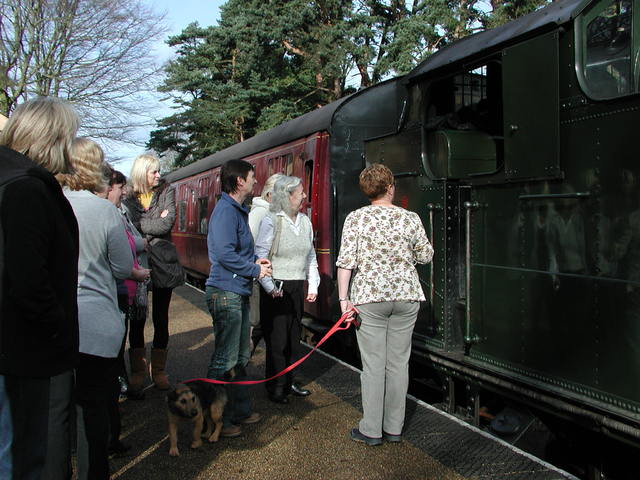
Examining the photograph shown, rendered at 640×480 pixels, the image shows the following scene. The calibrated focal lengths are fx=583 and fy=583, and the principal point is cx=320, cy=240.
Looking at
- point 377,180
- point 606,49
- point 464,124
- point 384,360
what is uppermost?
point 606,49

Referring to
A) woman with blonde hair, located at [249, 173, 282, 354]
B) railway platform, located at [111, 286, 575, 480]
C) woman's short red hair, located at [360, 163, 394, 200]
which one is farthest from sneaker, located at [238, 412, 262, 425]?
woman's short red hair, located at [360, 163, 394, 200]

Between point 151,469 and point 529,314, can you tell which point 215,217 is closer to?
point 151,469

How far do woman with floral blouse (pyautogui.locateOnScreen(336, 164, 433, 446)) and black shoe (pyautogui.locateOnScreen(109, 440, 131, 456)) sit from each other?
160cm

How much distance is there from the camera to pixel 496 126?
5.22 meters

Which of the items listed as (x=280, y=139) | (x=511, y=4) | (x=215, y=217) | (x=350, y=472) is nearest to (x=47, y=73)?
(x=280, y=139)

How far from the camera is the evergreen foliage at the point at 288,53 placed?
18484mm

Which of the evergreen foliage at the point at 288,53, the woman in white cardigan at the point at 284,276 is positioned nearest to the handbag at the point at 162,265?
the woman in white cardigan at the point at 284,276

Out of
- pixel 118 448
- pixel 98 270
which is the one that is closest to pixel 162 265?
pixel 118 448

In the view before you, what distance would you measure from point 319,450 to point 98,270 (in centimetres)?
198

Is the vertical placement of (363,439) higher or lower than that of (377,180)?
lower

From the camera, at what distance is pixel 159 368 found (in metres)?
5.37

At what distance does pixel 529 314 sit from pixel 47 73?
15725 millimetres

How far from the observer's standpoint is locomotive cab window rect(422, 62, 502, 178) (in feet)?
16.0

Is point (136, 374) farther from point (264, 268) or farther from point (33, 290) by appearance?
point (33, 290)
